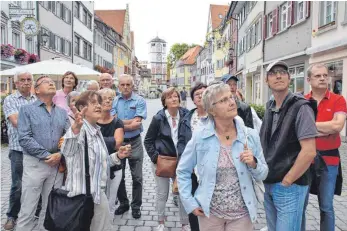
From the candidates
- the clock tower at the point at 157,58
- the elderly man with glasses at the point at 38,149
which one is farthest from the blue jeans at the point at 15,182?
the clock tower at the point at 157,58

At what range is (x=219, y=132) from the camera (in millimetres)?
2668

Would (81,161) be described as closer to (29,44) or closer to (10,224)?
(10,224)

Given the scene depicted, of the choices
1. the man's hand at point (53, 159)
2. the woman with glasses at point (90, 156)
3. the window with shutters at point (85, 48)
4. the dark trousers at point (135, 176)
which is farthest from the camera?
the window with shutters at point (85, 48)

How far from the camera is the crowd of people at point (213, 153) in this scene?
2562 mm

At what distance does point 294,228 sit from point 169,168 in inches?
67.0

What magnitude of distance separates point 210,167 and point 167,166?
1634 mm

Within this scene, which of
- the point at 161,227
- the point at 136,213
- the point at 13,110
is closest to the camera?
the point at 161,227

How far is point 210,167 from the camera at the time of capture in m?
2.53

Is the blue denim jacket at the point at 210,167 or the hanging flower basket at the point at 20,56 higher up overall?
the hanging flower basket at the point at 20,56

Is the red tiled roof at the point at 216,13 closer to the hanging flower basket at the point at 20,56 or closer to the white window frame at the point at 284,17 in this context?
the white window frame at the point at 284,17

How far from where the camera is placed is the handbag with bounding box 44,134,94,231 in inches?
112

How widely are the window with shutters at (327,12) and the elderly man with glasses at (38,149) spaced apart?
39.4 feet

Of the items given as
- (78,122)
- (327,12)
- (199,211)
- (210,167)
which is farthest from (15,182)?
(327,12)

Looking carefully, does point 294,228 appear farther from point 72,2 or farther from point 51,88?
point 72,2
